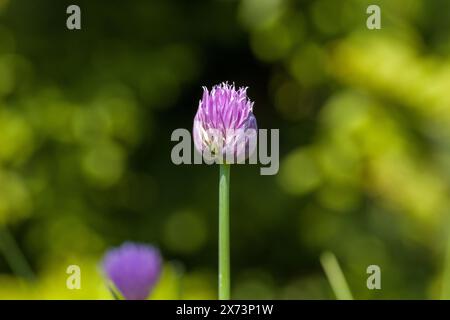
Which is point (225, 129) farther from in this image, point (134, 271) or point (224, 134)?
point (134, 271)

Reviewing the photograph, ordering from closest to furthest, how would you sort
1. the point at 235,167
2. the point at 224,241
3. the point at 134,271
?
1. the point at 224,241
2. the point at 134,271
3. the point at 235,167

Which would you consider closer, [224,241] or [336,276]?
[224,241]

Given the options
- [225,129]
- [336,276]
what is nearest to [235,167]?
[336,276]

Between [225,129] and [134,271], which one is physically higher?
[225,129]

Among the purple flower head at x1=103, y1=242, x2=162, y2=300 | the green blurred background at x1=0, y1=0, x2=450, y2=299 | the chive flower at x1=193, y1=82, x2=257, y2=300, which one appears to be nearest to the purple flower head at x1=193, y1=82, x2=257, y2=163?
the chive flower at x1=193, y1=82, x2=257, y2=300
